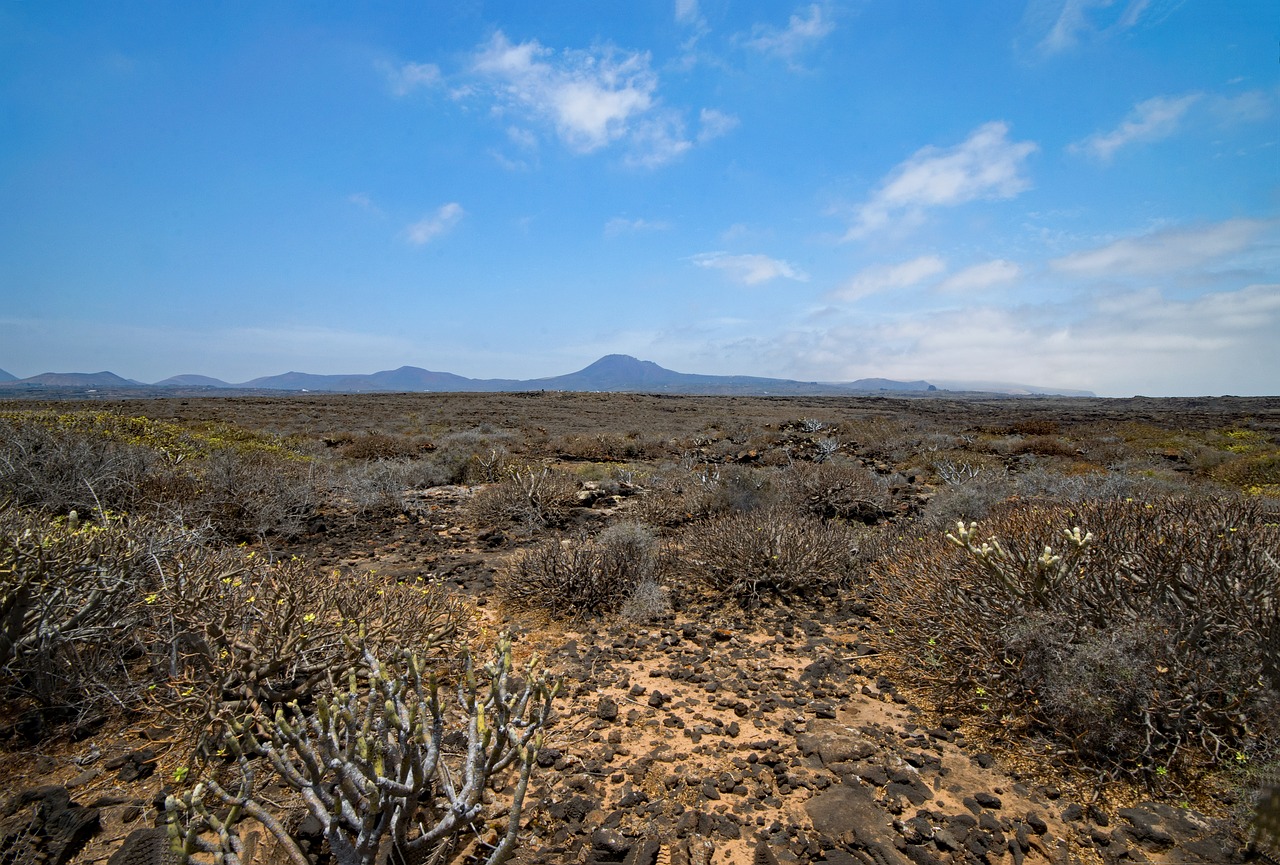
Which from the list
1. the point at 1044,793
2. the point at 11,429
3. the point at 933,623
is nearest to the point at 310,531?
the point at 11,429

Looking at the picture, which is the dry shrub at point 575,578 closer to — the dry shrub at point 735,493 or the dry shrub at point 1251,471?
the dry shrub at point 735,493

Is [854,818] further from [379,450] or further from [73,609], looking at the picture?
[379,450]

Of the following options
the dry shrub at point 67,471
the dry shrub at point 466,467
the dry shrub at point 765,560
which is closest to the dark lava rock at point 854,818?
the dry shrub at point 765,560

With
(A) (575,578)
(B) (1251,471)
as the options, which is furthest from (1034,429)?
(A) (575,578)

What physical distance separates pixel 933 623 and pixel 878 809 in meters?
1.64

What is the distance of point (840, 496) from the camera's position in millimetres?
8336

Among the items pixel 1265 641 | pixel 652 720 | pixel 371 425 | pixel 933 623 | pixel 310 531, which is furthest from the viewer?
pixel 371 425

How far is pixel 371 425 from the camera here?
78.8 ft

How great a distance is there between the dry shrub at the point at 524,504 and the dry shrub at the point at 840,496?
3410 mm

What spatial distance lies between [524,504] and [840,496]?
15.1ft

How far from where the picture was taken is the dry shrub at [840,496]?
8180mm

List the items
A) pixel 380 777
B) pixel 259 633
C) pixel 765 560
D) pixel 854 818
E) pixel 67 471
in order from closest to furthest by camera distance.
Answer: pixel 380 777
pixel 854 818
pixel 259 633
pixel 765 560
pixel 67 471

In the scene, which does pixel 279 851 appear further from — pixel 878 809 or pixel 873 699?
pixel 873 699

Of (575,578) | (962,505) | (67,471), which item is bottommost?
(575,578)
